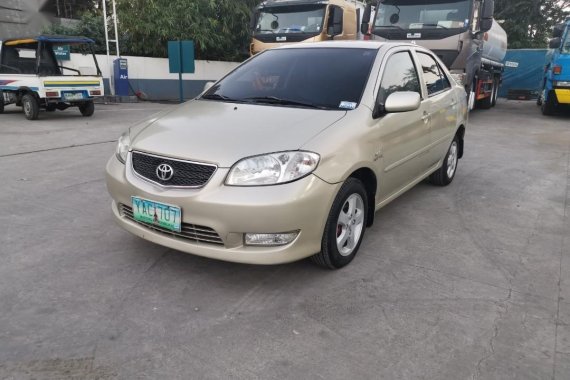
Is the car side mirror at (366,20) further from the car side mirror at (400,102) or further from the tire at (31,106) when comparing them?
the car side mirror at (400,102)

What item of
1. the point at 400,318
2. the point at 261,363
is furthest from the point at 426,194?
the point at 261,363

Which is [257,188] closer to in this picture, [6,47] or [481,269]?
[481,269]

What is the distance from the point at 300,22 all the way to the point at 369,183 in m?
8.67

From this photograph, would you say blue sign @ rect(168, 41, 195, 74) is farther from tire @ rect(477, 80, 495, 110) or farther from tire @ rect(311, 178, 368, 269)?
tire @ rect(311, 178, 368, 269)

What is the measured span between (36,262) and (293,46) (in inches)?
110

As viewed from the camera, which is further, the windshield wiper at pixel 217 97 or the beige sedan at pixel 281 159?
the windshield wiper at pixel 217 97

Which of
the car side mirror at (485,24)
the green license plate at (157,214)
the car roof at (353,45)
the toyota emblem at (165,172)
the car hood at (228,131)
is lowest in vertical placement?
the green license plate at (157,214)

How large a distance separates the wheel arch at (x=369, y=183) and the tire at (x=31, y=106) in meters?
9.13

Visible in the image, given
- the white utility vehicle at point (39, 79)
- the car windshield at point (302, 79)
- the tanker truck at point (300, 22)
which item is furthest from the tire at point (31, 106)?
the car windshield at point (302, 79)

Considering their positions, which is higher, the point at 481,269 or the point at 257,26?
the point at 257,26

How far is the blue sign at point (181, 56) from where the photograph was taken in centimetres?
1494

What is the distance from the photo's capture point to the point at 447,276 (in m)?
3.17

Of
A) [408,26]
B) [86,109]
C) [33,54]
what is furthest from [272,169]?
[33,54]

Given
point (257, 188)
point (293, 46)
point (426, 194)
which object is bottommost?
point (426, 194)
